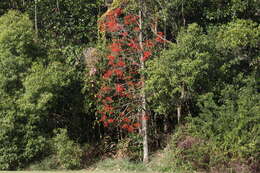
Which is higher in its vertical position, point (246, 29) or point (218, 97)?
point (246, 29)

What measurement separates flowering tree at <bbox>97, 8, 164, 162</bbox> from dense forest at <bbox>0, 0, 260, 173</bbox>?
58mm

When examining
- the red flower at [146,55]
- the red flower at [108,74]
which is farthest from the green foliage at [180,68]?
the red flower at [108,74]

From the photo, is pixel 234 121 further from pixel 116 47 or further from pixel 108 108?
pixel 116 47

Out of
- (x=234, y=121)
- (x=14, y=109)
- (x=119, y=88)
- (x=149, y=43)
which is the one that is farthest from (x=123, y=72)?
(x=234, y=121)

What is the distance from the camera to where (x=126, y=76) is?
20016mm

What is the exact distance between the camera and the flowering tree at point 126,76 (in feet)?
63.9

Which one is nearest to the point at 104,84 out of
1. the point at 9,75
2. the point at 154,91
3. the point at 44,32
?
the point at 154,91

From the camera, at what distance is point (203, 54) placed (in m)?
16.8

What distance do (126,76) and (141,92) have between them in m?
1.60

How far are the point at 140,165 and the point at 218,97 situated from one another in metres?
4.72

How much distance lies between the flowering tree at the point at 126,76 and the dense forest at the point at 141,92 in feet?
0.19

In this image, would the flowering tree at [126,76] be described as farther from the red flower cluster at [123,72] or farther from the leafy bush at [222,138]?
the leafy bush at [222,138]

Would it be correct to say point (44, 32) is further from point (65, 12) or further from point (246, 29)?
point (246, 29)

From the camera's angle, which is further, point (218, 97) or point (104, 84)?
point (104, 84)
